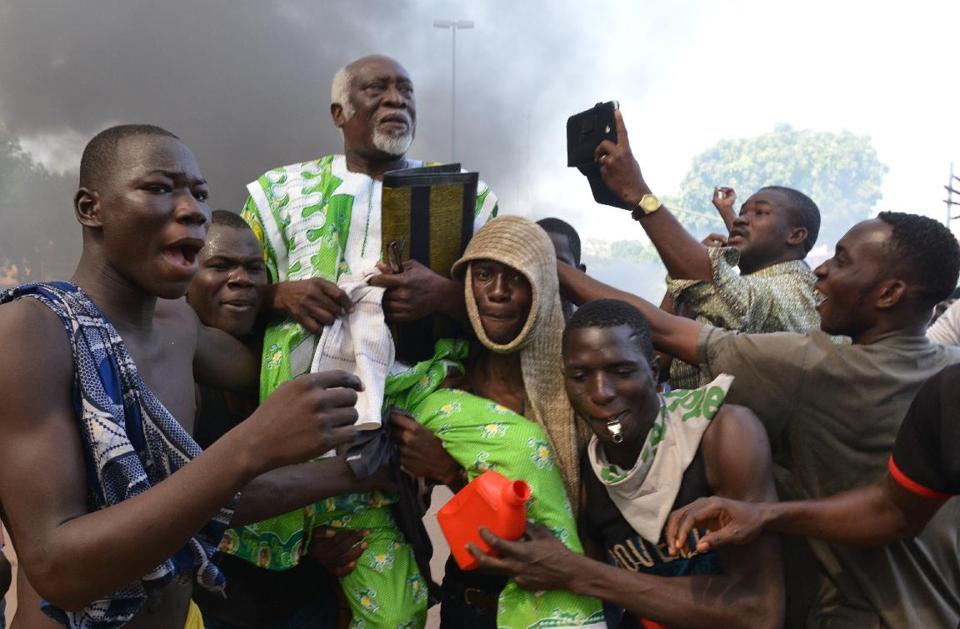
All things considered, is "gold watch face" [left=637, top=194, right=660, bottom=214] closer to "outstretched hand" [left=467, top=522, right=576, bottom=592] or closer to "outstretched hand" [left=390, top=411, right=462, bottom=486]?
"outstretched hand" [left=390, top=411, right=462, bottom=486]

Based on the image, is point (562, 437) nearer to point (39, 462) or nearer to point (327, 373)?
point (327, 373)

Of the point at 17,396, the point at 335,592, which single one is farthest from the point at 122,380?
the point at 335,592

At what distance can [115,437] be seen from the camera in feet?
4.94

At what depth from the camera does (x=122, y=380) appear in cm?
163

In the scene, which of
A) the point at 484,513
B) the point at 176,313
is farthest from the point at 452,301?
the point at 176,313

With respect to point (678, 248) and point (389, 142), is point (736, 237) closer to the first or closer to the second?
point (678, 248)

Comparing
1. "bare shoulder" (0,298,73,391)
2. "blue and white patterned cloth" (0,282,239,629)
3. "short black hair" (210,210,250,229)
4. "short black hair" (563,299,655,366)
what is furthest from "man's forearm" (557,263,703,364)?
"bare shoulder" (0,298,73,391)

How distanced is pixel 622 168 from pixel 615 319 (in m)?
0.82

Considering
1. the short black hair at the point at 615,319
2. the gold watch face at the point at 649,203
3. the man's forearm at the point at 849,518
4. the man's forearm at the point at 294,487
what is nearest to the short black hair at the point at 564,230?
the gold watch face at the point at 649,203

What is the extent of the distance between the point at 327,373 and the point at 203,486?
31 cm

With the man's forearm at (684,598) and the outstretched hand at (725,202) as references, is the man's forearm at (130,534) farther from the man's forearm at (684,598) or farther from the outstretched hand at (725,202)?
the outstretched hand at (725,202)

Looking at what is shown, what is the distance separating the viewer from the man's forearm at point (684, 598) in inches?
84.7

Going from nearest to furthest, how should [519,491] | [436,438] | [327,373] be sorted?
[327,373]
[519,491]
[436,438]

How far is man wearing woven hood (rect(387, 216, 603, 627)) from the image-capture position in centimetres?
229
